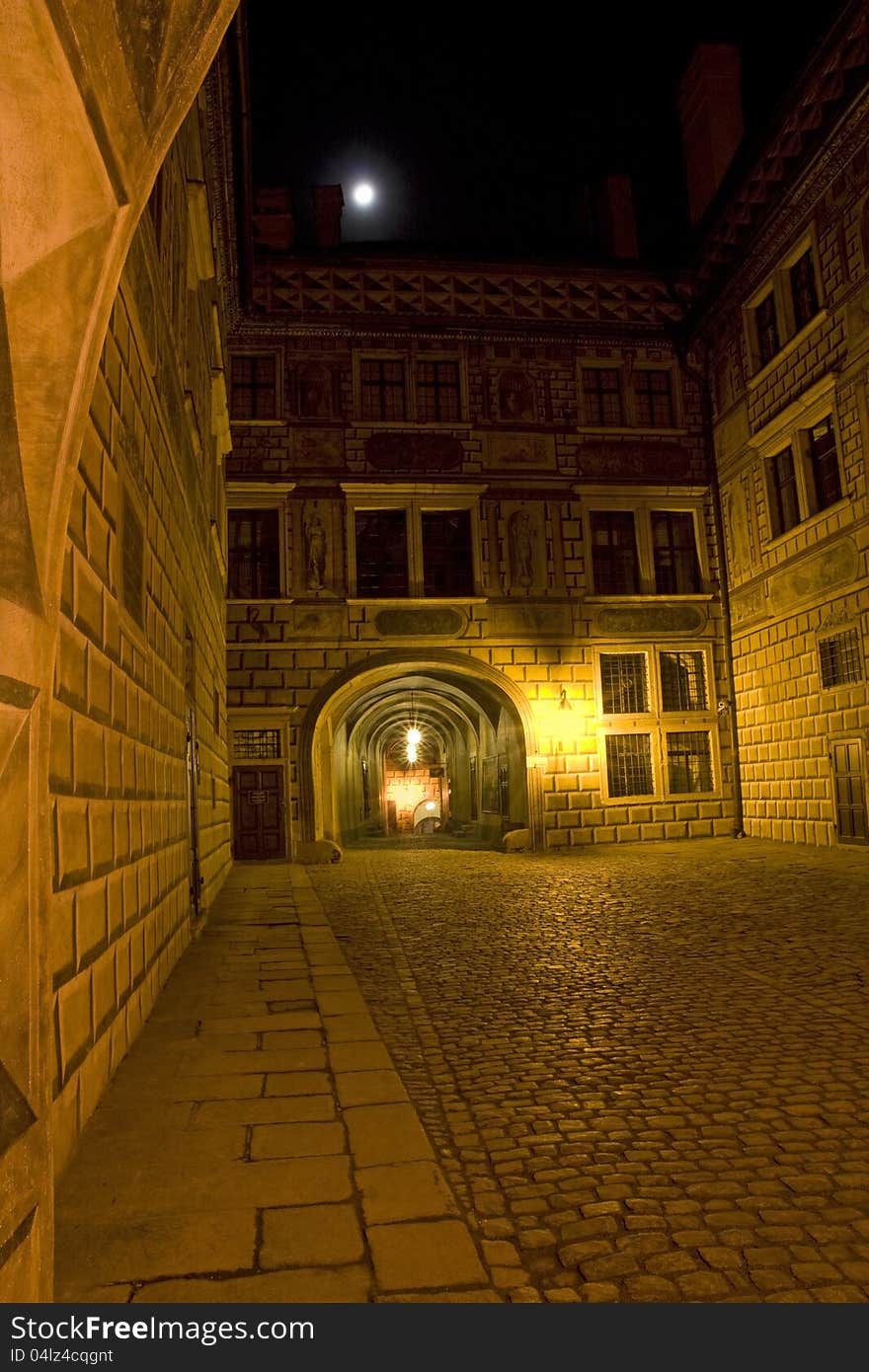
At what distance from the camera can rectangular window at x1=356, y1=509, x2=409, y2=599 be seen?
19.3 m

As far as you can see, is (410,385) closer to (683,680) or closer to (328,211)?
(328,211)

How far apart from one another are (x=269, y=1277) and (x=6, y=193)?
2.65m

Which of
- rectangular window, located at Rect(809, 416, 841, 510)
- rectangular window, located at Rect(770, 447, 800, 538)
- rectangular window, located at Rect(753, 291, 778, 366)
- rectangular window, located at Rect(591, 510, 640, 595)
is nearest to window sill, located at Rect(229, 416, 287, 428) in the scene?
rectangular window, located at Rect(591, 510, 640, 595)

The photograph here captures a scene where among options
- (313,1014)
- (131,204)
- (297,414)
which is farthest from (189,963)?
(297,414)

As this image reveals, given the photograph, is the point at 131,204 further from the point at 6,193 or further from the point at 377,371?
the point at 377,371

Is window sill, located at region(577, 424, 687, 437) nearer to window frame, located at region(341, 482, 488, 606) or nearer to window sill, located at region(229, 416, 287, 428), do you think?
window frame, located at region(341, 482, 488, 606)

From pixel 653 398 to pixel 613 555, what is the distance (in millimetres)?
3803

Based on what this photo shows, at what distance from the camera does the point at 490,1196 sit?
3172 millimetres

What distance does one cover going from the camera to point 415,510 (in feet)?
63.6

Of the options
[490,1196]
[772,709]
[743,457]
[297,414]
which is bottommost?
[490,1196]

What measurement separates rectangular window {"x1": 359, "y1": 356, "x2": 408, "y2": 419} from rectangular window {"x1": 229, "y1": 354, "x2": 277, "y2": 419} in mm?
1953

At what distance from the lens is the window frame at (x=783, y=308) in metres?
16.0

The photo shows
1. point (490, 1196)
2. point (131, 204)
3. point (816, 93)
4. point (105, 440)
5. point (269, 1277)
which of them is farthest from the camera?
point (816, 93)

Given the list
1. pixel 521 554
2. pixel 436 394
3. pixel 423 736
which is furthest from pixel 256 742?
pixel 423 736
